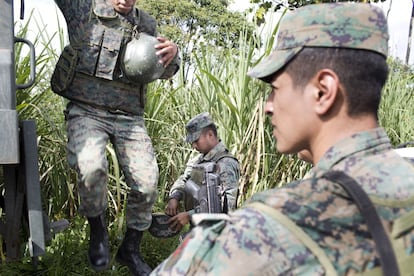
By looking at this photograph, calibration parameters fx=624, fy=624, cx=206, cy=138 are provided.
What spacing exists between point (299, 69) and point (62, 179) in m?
3.74

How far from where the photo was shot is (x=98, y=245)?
10.9 feet

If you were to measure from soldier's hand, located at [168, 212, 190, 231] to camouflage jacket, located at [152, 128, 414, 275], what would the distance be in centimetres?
281

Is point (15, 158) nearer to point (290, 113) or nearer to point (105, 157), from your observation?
point (105, 157)

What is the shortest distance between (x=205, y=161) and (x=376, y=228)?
3.15 metres

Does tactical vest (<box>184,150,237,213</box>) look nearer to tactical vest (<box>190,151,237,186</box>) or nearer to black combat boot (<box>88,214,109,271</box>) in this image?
tactical vest (<box>190,151,237,186</box>)

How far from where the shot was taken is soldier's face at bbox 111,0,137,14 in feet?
10.9

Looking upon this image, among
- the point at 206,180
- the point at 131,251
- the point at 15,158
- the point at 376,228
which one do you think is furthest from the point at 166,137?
the point at 376,228

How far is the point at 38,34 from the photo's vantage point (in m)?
4.64

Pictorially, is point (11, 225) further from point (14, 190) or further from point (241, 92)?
point (241, 92)

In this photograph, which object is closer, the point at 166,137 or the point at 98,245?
the point at 98,245

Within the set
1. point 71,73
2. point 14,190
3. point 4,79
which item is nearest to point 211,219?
point 4,79

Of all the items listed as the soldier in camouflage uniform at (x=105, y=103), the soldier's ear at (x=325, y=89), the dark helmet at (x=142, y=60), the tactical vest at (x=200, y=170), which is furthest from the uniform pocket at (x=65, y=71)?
the soldier's ear at (x=325, y=89)

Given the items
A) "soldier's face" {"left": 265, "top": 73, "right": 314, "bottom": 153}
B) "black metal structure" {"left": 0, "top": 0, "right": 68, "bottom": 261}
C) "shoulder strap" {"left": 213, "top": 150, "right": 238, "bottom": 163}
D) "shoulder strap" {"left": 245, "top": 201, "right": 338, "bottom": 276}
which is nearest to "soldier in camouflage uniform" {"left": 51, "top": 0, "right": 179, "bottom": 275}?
"black metal structure" {"left": 0, "top": 0, "right": 68, "bottom": 261}

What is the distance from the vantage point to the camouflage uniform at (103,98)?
327cm
